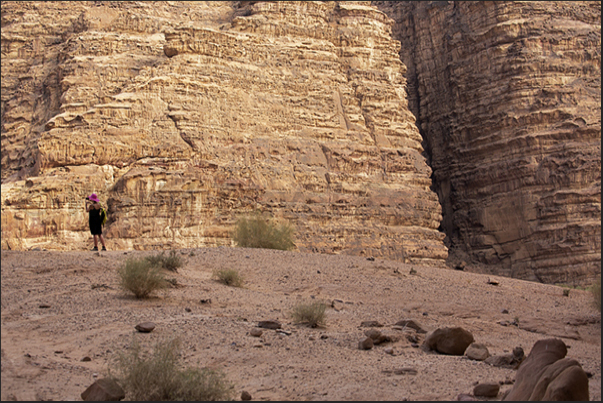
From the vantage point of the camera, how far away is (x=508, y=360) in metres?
7.78

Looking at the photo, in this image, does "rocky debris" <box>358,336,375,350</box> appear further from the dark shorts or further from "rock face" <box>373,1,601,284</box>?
"rock face" <box>373,1,601,284</box>

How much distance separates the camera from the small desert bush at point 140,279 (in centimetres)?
986

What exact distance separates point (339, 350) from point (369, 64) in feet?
74.7

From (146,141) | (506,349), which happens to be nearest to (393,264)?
(506,349)

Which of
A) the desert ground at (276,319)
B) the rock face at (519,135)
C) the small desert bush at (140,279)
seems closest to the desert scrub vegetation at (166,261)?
the desert ground at (276,319)

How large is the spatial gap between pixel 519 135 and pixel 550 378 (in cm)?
2995

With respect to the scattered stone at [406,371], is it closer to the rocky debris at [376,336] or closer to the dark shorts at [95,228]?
the rocky debris at [376,336]

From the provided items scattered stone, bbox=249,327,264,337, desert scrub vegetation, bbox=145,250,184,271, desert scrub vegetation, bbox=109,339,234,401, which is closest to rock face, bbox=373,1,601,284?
desert scrub vegetation, bbox=145,250,184,271

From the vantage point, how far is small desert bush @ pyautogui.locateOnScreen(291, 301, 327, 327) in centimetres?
921

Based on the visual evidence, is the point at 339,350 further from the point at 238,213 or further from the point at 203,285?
the point at 238,213

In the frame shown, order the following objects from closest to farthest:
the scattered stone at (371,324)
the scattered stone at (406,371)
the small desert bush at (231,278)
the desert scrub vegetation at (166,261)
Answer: the scattered stone at (406,371) → the scattered stone at (371,324) → the desert scrub vegetation at (166,261) → the small desert bush at (231,278)

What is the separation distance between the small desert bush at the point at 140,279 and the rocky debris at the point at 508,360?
4893 mm

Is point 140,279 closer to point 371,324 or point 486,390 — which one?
point 371,324

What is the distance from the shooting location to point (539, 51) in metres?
35.1
